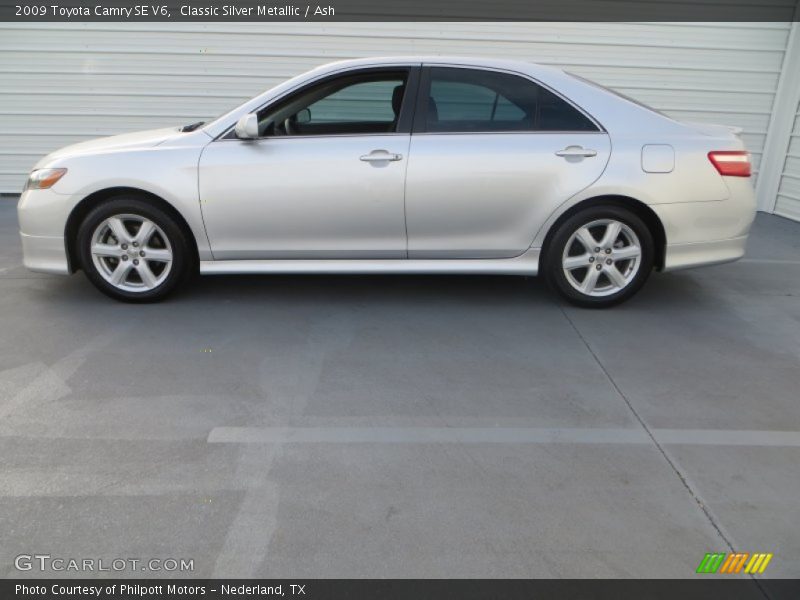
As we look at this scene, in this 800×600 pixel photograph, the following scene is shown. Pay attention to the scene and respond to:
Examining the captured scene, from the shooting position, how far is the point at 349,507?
233 centimetres

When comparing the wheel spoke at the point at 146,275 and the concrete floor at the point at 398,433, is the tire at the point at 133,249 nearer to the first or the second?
the wheel spoke at the point at 146,275

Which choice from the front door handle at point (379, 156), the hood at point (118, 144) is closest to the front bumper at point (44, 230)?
the hood at point (118, 144)

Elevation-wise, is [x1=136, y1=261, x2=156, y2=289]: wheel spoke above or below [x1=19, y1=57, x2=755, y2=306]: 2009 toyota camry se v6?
below

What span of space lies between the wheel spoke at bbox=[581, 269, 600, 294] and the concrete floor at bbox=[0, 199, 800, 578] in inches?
8.0

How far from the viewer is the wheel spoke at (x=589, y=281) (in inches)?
167

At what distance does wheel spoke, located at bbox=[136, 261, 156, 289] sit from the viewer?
4238mm

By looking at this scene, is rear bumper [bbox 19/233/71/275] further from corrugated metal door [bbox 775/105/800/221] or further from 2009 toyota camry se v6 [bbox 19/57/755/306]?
corrugated metal door [bbox 775/105/800/221]

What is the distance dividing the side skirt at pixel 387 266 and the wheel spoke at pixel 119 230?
524 mm

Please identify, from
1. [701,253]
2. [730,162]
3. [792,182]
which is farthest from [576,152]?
[792,182]
